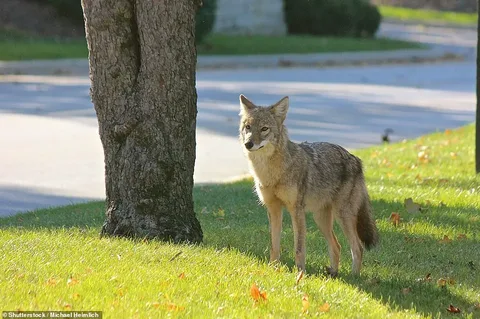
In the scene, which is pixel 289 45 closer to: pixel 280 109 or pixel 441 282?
pixel 280 109

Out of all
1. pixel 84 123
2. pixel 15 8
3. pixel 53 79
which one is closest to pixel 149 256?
pixel 84 123

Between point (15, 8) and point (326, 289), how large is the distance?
2557cm

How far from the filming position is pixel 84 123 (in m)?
16.2

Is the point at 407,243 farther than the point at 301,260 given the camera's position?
Yes

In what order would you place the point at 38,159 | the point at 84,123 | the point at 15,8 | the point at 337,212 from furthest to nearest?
the point at 15,8 < the point at 84,123 < the point at 38,159 < the point at 337,212

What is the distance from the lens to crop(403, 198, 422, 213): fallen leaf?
954 cm

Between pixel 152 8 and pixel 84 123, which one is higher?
pixel 152 8

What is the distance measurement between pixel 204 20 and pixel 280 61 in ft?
8.83

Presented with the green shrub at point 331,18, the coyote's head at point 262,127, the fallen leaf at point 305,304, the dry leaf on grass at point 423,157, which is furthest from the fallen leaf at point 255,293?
the green shrub at point 331,18

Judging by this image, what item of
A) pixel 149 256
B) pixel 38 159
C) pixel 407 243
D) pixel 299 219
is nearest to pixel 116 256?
pixel 149 256

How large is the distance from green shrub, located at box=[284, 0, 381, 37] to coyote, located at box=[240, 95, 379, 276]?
29667mm

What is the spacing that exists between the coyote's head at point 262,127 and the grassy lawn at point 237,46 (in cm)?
1877

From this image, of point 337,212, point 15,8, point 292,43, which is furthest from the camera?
point 292,43

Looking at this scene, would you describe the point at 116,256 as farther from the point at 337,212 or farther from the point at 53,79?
the point at 53,79
